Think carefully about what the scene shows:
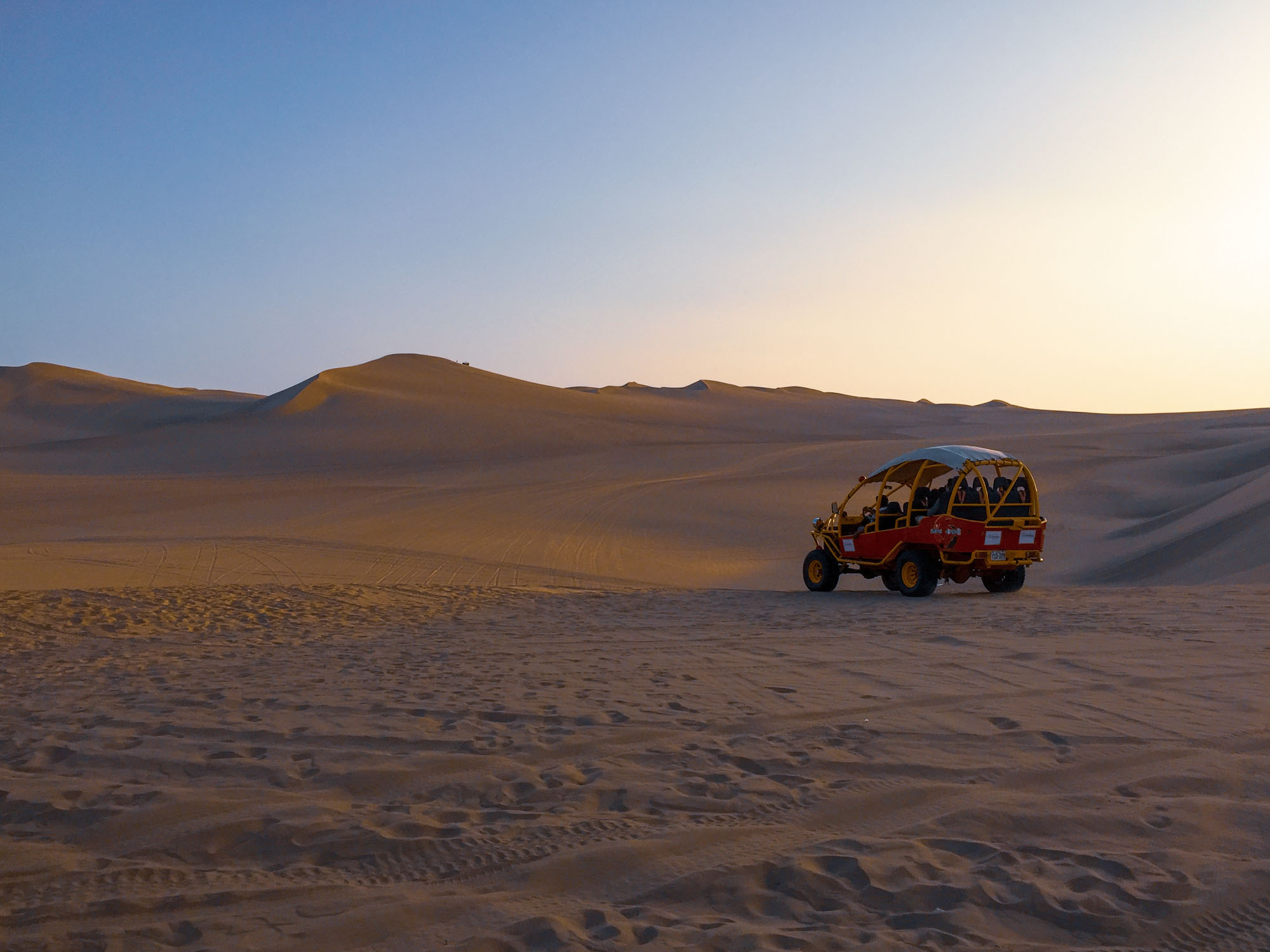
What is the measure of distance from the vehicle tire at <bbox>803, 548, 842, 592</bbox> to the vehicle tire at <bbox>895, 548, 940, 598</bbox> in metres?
1.38

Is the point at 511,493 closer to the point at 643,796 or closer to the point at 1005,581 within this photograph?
the point at 1005,581

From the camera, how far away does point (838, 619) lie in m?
11.3

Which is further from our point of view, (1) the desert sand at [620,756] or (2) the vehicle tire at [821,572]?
(2) the vehicle tire at [821,572]

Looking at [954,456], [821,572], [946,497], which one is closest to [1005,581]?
[946,497]

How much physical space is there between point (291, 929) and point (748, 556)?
17921mm

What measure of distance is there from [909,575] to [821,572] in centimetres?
173

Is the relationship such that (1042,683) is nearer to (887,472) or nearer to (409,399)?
(887,472)

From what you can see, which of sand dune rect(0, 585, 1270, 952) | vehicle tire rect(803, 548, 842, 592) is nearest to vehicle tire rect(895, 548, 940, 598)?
vehicle tire rect(803, 548, 842, 592)

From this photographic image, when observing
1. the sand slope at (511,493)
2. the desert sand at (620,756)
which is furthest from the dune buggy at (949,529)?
the sand slope at (511,493)

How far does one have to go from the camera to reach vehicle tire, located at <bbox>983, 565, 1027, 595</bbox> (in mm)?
14008

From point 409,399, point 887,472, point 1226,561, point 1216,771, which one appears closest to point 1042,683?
point 1216,771

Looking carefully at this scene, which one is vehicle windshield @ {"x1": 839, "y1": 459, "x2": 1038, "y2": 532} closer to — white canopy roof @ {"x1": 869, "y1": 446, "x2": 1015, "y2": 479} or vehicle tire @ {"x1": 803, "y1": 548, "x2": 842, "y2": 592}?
white canopy roof @ {"x1": 869, "y1": 446, "x2": 1015, "y2": 479}

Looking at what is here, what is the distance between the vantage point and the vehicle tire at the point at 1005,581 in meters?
14.0

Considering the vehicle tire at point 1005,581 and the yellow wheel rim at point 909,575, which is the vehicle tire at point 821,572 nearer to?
the yellow wheel rim at point 909,575
